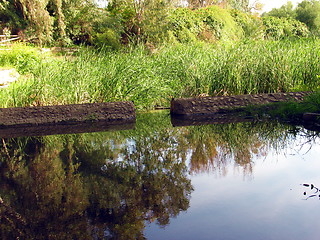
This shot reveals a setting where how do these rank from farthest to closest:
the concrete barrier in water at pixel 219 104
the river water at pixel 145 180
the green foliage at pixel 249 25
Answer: the green foliage at pixel 249 25 < the concrete barrier in water at pixel 219 104 < the river water at pixel 145 180

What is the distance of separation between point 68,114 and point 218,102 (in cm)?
286

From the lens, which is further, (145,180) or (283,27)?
(283,27)

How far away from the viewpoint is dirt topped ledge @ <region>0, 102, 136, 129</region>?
7.59 meters

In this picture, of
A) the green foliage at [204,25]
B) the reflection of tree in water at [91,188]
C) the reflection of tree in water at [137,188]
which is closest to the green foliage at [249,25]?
the green foliage at [204,25]

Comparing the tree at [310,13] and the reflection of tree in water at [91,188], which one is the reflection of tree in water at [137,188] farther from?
the tree at [310,13]

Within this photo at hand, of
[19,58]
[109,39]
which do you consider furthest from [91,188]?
[109,39]

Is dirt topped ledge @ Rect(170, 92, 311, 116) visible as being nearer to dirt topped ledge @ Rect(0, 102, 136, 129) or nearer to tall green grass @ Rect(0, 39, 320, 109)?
tall green grass @ Rect(0, 39, 320, 109)

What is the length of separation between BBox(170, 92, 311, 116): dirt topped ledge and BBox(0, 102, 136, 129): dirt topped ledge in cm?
98

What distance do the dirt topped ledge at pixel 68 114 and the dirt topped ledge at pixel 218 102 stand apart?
3.22 feet

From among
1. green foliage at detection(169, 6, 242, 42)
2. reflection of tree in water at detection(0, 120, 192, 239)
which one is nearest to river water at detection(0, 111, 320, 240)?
reflection of tree in water at detection(0, 120, 192, 239)

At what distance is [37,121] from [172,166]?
3994mm

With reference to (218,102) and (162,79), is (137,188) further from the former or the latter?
(162,79)

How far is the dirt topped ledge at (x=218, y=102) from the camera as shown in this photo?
8328mm

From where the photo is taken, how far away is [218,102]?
8414 mm
